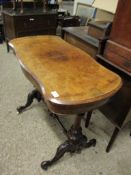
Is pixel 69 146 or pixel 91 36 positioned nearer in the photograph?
pixel 69 146

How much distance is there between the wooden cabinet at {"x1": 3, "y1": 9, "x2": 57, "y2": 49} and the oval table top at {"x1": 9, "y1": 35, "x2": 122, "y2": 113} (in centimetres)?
141

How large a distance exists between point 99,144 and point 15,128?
0.80m

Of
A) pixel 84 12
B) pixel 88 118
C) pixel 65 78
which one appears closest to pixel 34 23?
pixel 84 12

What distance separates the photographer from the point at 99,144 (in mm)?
1574

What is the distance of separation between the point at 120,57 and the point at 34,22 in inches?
80.2

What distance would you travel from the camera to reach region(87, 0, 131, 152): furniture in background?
3.53 feet

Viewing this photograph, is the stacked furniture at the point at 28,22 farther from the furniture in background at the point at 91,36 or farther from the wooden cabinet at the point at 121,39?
the wooden cabinet at the point at 121,39

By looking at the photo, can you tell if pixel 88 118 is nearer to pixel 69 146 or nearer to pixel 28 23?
pixel 69 146

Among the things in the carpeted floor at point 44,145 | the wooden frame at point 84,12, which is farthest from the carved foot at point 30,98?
the wooden frame at point 84,12

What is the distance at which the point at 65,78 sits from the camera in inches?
38.6

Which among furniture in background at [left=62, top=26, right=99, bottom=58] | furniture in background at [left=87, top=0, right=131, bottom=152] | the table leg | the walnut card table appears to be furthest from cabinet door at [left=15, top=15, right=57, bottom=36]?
the table leg

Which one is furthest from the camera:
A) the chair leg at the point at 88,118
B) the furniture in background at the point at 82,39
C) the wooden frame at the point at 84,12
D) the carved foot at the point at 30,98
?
the wooden frame at the point at 84,12

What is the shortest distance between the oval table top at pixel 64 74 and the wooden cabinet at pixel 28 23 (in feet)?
4.64

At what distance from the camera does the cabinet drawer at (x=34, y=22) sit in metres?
2.66
